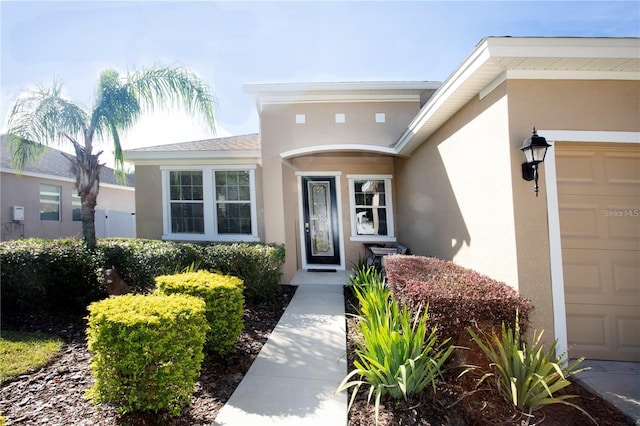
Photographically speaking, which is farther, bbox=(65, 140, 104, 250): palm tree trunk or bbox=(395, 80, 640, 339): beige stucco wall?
bbox=(65, 140, 104, 250): palm tree trunk

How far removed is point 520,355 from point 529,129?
253 cm

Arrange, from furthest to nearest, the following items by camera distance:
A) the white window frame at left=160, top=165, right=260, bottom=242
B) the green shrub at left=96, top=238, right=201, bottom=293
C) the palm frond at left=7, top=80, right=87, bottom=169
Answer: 1. the white window frame at left=160, top=165, right=260, bottom=242
2. the palm frond at left=7, top=80, right=87, bottom=169
3. the green shrub at left=96, top=238, right=201, bottom=293

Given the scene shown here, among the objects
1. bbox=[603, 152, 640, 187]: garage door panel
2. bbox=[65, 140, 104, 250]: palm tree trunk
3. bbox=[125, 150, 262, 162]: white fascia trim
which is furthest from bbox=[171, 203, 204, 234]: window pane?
bbox=[603, 152, 640, 187]: garage door panel

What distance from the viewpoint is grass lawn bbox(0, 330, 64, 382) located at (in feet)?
11.0

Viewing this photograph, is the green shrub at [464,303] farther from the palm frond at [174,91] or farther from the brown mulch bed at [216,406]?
the palm frond at [174,91]

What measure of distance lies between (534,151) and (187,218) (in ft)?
27.0

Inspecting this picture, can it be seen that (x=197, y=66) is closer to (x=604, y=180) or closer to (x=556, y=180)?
(x=556, y=180)

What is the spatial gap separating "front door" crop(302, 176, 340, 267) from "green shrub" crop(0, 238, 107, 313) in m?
4.90

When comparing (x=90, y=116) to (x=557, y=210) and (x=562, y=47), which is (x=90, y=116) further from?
(x=557, y=210)

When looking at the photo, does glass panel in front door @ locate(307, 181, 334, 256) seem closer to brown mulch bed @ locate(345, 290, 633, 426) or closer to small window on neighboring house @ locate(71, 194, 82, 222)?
brown mulch bed @ locate(345, 290, 633, 426)

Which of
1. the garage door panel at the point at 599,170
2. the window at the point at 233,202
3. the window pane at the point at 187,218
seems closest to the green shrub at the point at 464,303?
the garage door panel at the point at 599,170

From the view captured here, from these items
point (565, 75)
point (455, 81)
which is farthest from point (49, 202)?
point (565, 75)

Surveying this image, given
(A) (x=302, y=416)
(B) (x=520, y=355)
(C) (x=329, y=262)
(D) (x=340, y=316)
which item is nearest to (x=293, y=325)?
(D) (x=340, y=316)

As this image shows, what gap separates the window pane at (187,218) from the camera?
8711mm
